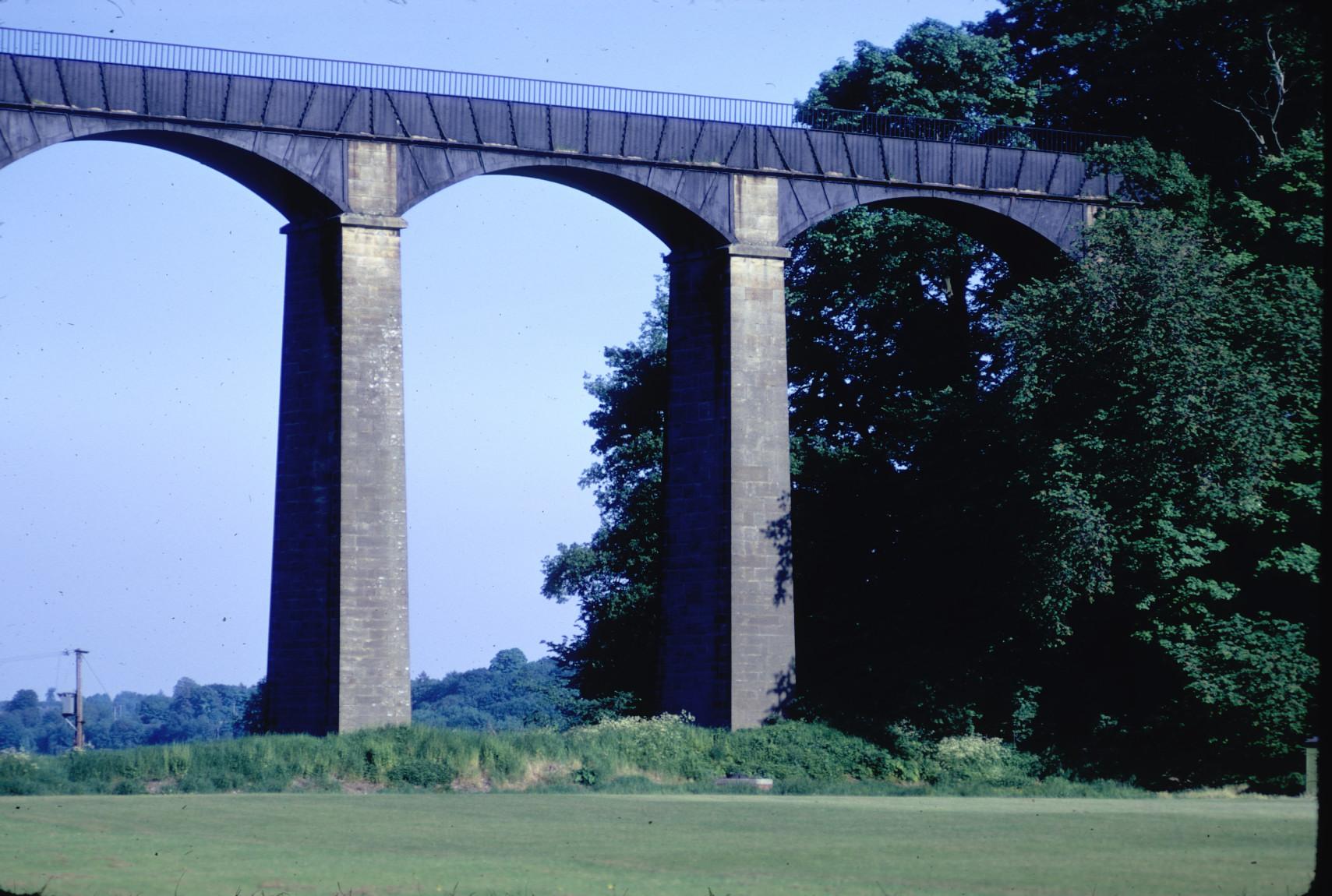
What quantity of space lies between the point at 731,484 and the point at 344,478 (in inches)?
324

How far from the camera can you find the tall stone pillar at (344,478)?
3641 cm

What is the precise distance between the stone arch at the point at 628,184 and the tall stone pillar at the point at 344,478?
73 cm

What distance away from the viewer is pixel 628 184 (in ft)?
132

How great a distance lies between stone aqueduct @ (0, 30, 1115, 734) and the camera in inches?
1435

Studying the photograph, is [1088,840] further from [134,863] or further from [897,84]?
[897,84]

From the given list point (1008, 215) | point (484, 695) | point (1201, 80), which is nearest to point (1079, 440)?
point (1008, 215)

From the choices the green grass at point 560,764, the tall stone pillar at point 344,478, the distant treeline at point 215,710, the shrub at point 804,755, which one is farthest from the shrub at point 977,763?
the distant treeline at point 215,710

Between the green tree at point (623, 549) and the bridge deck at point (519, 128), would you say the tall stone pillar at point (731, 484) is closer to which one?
the bridge deck at point (519, 128)

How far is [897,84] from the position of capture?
51781mm

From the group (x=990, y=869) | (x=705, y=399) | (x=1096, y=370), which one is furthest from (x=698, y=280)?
(x=990, y=869)

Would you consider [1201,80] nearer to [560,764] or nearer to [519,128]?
[519,128]

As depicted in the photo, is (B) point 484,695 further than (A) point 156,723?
No

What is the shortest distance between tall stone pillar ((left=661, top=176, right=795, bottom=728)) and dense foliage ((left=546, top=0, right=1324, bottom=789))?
220cm

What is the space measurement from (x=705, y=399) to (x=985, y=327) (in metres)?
10.8
